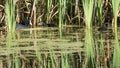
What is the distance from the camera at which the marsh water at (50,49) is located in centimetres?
448

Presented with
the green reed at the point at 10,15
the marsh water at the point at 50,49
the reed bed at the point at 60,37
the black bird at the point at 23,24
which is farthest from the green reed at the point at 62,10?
the green reed at the point at 10,15

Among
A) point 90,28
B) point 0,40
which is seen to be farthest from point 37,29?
point 0,40

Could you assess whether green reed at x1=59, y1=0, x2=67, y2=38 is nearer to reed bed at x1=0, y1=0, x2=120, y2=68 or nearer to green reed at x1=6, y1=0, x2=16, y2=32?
reed bed at x1=0, y1=0, x2=120, y2=68

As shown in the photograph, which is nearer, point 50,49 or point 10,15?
point 50,49

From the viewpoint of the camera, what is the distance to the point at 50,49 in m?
5.23

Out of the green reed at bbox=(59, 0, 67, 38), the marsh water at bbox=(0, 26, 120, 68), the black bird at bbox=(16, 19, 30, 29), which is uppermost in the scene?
the green reed at bbox=(59, 0, 67, 38)

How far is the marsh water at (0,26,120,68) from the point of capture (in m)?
4.48

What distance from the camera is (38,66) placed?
14.2 feet

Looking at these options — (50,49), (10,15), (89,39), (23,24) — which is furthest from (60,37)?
(23,24)

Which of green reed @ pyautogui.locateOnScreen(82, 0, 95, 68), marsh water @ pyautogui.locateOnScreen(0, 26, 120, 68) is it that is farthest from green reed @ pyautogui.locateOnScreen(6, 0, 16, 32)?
green reed @ pyautogui.locateOnScreen(82, 0, 95, 68)

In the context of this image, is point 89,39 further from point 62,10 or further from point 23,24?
point 23,24

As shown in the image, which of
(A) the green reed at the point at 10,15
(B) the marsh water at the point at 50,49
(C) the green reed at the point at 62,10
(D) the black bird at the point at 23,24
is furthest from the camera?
(D) the black bird at the point at 23,24

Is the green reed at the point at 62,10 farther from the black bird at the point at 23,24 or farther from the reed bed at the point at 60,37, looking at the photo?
the black bird at the point at 23,24

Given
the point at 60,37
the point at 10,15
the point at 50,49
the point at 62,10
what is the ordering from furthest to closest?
the point at 62,10 < the point at 10,15 < the point at 60,37 < the point at 50,49
